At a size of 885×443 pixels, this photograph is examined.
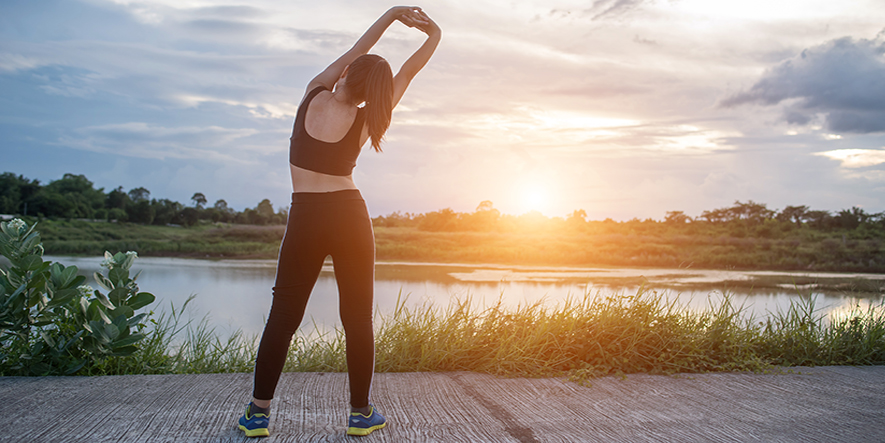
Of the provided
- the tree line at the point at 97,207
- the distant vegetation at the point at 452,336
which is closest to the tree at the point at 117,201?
the tree line at the point at 97,207

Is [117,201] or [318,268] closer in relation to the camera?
[318,268]

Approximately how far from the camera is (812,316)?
13.1 ft

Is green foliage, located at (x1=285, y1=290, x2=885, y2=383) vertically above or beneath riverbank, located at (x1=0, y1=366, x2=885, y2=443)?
above

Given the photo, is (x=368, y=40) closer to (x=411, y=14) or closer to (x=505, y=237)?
(x=411, y=14)

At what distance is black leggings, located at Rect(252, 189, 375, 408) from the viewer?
1.91 metres

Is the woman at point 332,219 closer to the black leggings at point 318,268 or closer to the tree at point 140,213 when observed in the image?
the black leggings at point 318,268

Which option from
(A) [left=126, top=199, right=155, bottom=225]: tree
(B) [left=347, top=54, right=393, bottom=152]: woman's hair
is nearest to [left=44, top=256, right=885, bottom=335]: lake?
(B) [left=347, top=54, right=393, bottom=152]: woman's hair

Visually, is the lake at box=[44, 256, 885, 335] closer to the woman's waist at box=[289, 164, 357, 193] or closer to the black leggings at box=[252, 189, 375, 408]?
the black leggings at box=[252, 189, 375, 408]

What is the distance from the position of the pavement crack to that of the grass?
0.40m

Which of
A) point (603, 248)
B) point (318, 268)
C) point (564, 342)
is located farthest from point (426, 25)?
point (603, 248)

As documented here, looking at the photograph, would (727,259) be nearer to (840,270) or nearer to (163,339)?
(840,270)

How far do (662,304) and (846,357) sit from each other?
61.7 inches

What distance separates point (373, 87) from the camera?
1.88 m

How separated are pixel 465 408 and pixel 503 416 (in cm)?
21
